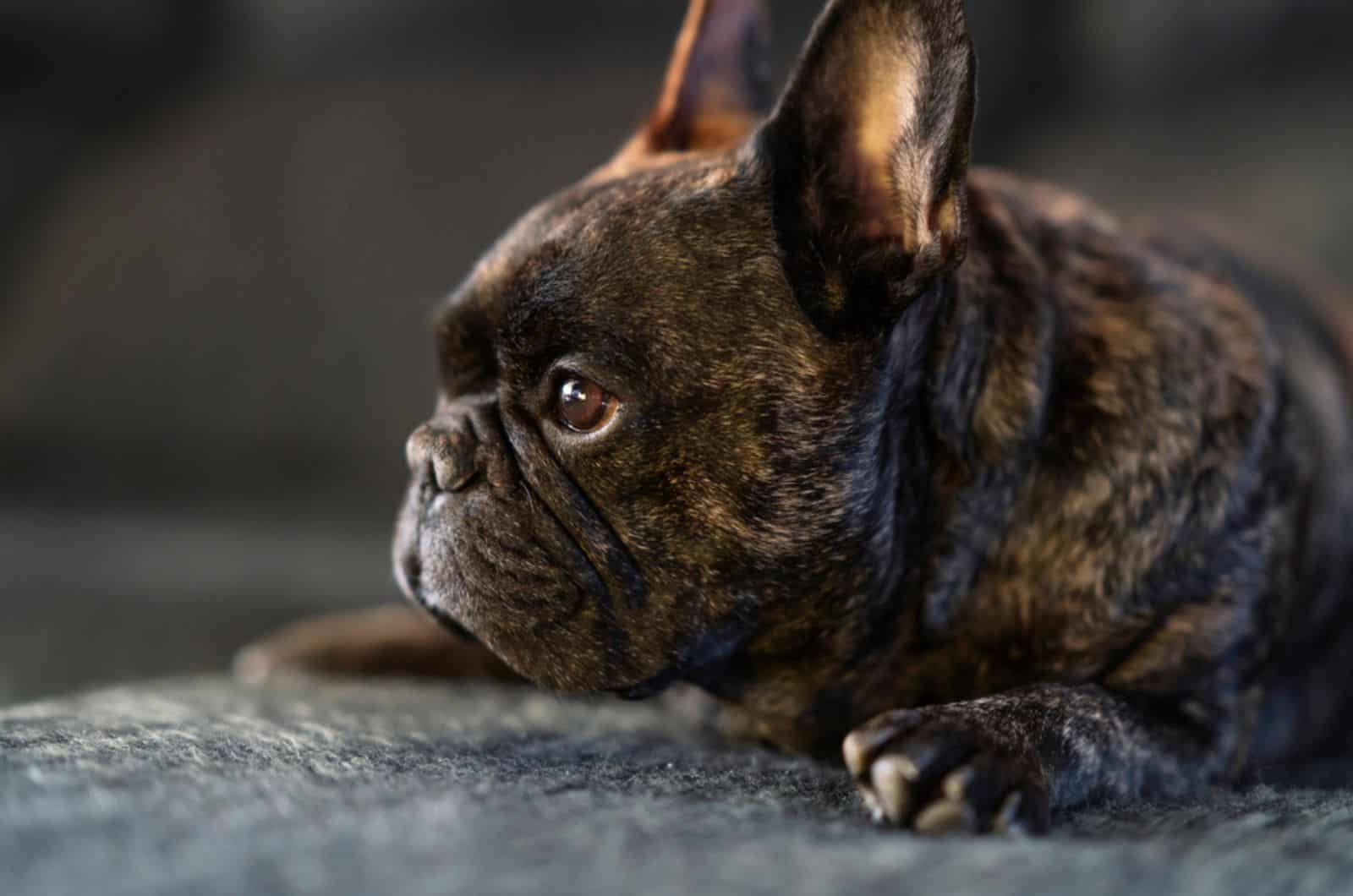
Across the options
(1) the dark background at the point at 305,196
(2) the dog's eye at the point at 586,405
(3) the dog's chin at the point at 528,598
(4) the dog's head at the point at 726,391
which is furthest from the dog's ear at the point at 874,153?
(1) the dark background at the point at 305,196

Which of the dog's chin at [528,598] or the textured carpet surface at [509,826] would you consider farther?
the dog's chin at [528,598]

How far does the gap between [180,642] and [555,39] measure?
1.16 meters

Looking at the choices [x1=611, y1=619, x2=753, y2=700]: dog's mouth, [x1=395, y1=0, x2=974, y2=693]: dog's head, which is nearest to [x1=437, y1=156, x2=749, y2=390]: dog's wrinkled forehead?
[x1=395, y1=0, x2=974, y2=693]: dog's head

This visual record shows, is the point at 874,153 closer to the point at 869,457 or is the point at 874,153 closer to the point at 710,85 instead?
the point at 869,457

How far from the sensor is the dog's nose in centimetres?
110

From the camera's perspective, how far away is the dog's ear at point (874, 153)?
3.14ft

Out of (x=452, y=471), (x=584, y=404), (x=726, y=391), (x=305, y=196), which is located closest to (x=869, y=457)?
(x=726, y=391)

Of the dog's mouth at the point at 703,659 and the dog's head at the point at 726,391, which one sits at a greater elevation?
the dog's head at the point at 726,391

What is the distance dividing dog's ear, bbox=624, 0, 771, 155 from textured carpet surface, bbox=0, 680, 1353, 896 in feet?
2.16

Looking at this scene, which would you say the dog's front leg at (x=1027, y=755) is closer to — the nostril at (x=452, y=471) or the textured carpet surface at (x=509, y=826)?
the textured carpet surface at (x=509, y=826)

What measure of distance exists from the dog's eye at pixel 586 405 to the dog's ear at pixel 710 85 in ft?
1.45

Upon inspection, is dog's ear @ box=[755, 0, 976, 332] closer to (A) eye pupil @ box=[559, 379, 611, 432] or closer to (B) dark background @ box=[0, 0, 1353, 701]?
(A) eye pupil @ box=[559, 379, 611, 432]

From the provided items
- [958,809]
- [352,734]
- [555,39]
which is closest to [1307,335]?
[958,809]

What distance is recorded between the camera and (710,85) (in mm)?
1426
